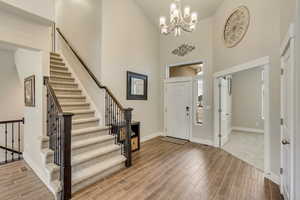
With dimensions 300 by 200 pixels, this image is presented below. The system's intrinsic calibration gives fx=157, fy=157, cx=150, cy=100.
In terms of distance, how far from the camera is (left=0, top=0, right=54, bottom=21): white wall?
2.33 meters

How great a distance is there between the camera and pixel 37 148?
2793mm

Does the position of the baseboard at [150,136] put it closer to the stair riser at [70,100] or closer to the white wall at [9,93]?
the stair riser at [70,100]

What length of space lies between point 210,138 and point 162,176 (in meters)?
2.54

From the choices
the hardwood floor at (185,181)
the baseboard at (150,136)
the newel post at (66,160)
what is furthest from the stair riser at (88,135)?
the baseboard at (150,136)

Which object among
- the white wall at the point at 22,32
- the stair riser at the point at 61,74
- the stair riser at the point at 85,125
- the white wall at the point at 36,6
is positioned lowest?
the stair riser at the point at 85,125

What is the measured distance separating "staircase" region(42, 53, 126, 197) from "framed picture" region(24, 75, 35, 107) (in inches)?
12.6

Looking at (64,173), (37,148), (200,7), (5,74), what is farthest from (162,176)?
(5,74)

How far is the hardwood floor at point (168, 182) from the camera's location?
2.30 m

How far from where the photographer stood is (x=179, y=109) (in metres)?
5.53

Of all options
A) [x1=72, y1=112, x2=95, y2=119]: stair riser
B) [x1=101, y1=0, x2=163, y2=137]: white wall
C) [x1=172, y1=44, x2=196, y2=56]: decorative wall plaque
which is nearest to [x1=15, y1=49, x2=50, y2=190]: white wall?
[x1=72, y1=112, x2=95, y2=119]: stair riser

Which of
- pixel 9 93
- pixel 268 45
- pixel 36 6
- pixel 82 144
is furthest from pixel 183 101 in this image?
pixel 9 93

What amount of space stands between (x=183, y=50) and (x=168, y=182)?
13.8ft

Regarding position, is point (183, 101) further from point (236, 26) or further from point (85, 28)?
point (85, 28)

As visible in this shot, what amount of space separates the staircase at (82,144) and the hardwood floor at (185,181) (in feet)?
0.69
